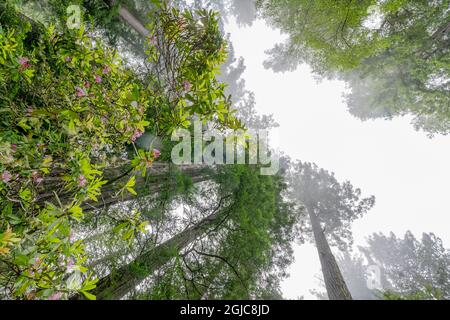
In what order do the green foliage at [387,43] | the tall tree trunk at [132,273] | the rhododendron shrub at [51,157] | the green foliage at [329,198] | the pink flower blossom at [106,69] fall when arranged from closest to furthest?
the rhododendron shrub at [51,157] < the pink flower blossom at [106,69] < the tall tree trunk at [132,273] < the green foliage at [387,43] < the green foliage at [329,198]

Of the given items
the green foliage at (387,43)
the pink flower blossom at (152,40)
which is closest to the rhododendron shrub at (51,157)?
the pink flower blossom at (152,40)

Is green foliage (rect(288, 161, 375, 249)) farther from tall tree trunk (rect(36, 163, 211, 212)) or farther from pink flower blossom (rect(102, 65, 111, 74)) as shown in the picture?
pink flower blossom (rect(102, 65, 111, 74))

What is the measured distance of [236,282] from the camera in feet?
11.0

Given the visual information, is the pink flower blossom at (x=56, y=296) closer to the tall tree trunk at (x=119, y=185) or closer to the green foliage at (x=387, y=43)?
the tall tree trunk at (x=119, y=185)

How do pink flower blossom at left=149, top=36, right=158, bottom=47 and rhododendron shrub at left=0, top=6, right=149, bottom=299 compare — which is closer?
rhododendron shrub at left=0, top=6, right=149, bottom=299

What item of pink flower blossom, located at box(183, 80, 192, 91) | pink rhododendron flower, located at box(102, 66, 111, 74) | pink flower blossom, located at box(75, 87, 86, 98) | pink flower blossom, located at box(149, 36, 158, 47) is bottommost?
pink flower blossom, located at box(75, 87, 86, 98)

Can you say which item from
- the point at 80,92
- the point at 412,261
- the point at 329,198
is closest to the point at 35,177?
the point at 80,92

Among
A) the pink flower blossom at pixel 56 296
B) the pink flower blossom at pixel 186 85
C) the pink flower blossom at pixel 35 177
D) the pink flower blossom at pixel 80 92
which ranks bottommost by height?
the pink flower blossom at pixel 56 296

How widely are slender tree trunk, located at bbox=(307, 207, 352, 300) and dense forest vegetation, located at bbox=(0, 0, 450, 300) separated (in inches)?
2.5

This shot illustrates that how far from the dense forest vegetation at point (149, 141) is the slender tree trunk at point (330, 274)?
0.06m

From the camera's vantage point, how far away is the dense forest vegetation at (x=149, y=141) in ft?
4.35

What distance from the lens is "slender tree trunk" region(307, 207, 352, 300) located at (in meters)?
6.68

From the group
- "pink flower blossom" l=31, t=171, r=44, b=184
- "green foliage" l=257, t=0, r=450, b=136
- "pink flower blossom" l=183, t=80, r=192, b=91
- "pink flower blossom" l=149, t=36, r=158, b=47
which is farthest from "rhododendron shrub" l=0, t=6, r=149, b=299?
"green foliage" l=257, t=0, r=450, b=136

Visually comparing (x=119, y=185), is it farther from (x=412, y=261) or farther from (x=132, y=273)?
(x=412, y=261)
